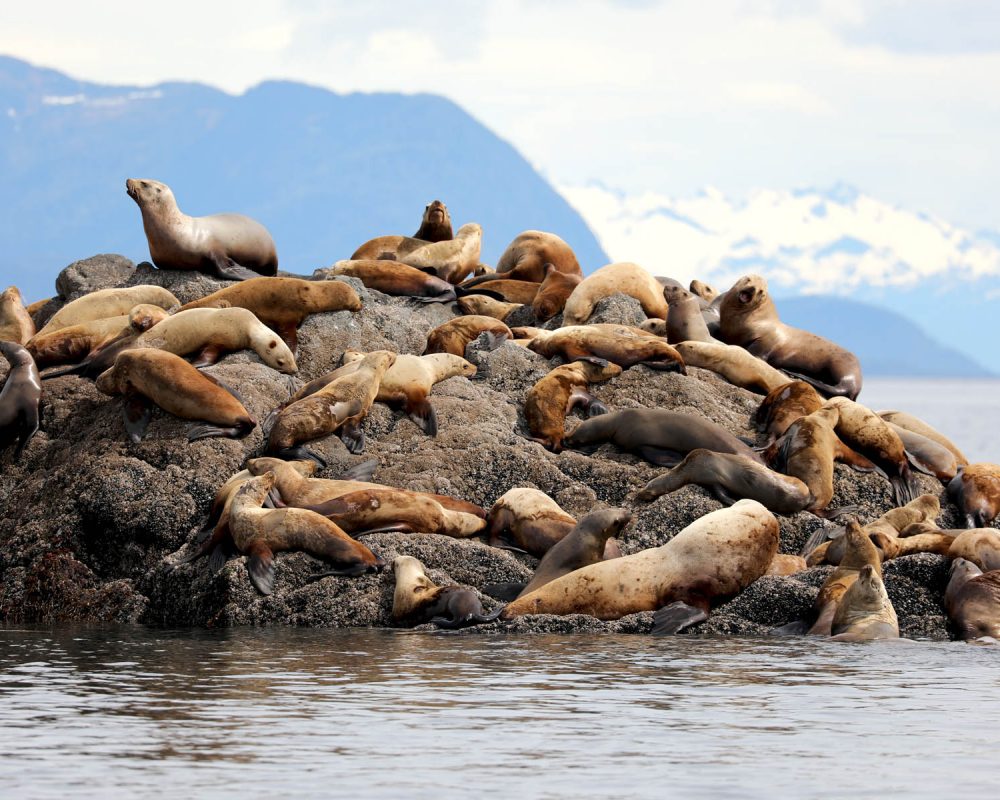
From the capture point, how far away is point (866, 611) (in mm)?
9695

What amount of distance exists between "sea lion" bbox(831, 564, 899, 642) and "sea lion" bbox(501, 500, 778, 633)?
29.4 inches

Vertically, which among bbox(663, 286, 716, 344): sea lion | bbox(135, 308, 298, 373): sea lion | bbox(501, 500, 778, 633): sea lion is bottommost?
bbox(501, 500, 778, 633): sea lion

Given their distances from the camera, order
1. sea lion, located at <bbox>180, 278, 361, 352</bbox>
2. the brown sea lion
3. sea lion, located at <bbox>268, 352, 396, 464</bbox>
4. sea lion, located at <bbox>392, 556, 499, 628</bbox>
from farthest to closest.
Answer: the brown sea lion
sea lion, located at <bbox>180, 278, 361, 352</bbox>
sea lion, located at <bbox>268, 352, 396, 464</bbox>
sea lion, located at <bbox>392, 556, 499, 628</bbox>

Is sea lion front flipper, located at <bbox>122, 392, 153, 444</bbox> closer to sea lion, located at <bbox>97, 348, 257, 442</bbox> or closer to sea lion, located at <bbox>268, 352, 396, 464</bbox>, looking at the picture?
sea lion, located at <bbox>97, 348, 257, 442</bbox>

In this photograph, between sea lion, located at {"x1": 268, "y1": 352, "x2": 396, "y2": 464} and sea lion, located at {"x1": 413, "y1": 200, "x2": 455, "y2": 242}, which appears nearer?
sea lion, located at {"x1": 268, "y1": 352, "x2": 396, "y2": 464}

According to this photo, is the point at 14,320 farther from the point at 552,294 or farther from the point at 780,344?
the point at 780,344

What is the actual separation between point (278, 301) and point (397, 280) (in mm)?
2714

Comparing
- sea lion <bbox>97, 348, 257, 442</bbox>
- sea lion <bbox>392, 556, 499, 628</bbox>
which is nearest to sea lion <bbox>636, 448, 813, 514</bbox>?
sea lion <bbox>392, 556, 499, 628</bbox>

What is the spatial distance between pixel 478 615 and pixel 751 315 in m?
7.97

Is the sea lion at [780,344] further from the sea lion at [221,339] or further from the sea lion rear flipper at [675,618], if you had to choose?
the sea lion rear flipper at [675,618]

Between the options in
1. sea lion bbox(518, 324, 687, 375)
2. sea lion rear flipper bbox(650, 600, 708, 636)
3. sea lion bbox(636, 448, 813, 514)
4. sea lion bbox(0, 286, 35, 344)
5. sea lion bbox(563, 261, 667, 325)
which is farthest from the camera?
sea lion bbox(563, 261, 667, 325)

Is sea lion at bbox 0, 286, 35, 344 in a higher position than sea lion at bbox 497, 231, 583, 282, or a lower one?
lower

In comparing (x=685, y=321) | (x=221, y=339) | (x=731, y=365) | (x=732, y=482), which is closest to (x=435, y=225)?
(x=685, y=321)

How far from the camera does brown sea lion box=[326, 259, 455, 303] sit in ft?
56.0
